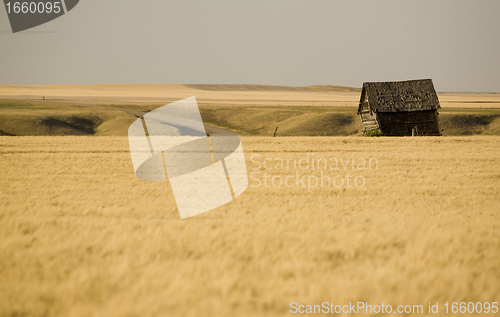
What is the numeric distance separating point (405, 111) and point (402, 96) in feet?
6.73

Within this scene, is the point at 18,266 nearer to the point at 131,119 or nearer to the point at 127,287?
the point at 127,287

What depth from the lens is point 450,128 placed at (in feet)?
203

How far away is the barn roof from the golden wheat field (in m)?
30.3

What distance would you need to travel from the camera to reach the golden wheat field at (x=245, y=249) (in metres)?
4.79

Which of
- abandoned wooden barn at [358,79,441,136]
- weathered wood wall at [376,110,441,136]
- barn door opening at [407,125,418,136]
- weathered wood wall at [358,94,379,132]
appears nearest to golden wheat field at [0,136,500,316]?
abandoned wooden barn at [358,79,441,136]

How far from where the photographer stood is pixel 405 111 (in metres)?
43.6

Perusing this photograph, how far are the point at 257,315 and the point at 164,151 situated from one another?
2741 cm

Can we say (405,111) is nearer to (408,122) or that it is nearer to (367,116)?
(408,122)

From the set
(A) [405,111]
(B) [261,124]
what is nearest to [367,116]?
(A) [405,111]

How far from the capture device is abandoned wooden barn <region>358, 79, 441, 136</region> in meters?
43.4

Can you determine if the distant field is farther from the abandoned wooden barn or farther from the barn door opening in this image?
the barn door opening

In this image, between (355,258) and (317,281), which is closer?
(317,281)

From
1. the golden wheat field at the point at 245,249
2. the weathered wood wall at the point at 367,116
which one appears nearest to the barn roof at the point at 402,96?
the weathered wood wall at the point at 367,116

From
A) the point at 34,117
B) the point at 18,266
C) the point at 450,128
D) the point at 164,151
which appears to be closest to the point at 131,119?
the point at 34,117
